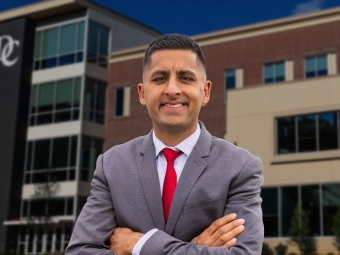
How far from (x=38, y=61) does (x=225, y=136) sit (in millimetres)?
13725

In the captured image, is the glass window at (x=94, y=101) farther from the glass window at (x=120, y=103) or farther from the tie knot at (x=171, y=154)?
the tie knot at (x=171, y=154)

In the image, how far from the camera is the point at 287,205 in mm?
27391

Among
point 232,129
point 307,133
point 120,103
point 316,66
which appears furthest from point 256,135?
point 120,103

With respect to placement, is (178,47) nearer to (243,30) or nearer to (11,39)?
(243,30)

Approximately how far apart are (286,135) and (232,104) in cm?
340

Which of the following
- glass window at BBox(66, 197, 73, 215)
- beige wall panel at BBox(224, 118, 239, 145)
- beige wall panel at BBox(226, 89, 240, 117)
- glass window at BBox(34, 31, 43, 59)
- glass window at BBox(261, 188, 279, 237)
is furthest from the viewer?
glass window at BBox(34, 31, 43, 59)

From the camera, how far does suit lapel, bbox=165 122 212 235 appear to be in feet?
9.10

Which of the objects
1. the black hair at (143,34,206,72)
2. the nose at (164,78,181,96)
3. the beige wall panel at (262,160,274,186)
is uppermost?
the beige wall panel at (262,160,274,186)

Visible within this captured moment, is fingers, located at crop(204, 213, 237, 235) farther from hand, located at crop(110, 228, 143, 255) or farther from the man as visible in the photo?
hand, located at crop(110, 228, 143, 255)

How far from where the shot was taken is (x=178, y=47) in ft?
9.37

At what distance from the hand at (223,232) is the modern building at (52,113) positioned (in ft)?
101

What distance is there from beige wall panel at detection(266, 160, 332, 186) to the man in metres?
24.5

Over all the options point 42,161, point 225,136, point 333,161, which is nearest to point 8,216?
point 42,161

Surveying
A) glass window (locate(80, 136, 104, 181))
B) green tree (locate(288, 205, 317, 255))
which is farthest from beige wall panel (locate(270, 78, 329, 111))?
glass window (locate(80, 136, 104, 181))
